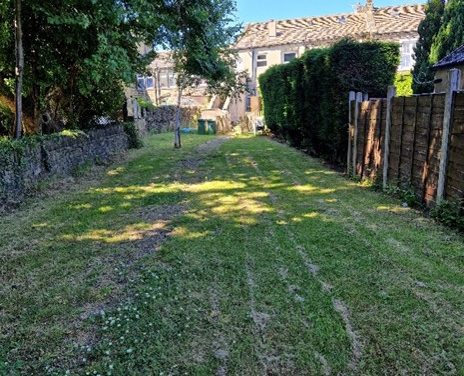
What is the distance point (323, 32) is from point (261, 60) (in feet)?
18.7

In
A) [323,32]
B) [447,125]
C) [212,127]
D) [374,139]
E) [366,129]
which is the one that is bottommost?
[212,127]

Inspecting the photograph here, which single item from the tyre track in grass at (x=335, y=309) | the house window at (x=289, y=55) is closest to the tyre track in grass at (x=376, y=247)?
the tyre track in grass at (x=335, y=309)

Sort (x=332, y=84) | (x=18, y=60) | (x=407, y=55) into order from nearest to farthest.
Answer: (x=18, y=60), (x=332, y=84), (x=407, y=55)

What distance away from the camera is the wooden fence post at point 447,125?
539 cm

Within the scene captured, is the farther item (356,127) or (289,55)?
(289,55)

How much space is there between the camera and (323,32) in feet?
106

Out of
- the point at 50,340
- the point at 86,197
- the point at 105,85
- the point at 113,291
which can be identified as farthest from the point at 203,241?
the point at 105,85

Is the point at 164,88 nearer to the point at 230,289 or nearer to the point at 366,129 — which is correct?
the point at 366,129

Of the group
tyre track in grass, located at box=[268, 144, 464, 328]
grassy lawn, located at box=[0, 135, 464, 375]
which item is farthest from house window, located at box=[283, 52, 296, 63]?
grassy lawn, located at box=[0, 135, 464, 375]

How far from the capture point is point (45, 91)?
33.1ft

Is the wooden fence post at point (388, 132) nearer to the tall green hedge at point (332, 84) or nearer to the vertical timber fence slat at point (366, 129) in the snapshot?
the vertical timber fence slat at point (366, 129)

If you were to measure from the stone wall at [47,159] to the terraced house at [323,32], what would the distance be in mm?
19901

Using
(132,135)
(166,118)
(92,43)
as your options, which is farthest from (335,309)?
(166,118)

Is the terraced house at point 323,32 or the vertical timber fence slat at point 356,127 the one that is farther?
the terraced house at point 323,32
